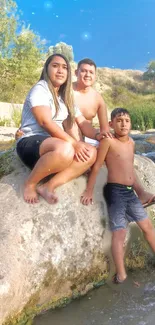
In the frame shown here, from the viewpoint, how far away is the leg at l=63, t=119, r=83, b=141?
4.04 m

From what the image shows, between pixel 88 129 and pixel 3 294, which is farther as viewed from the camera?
pixel 88 129

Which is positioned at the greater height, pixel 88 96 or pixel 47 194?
pixel 88 96

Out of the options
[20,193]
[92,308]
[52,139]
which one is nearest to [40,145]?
[52,139]

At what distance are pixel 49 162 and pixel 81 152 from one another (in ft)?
1.03

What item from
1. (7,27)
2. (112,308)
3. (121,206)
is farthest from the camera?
(7,27)

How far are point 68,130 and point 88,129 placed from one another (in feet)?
0.71

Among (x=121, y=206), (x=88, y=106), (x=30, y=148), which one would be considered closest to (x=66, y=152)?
(x=30, y=148)

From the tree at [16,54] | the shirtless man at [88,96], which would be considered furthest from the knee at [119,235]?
the tree at [16,54]

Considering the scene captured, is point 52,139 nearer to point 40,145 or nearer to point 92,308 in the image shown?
point 40,145

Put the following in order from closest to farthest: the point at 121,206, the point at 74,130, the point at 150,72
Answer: the point at 121,206 → the point at 74,130 → the point at 150,72

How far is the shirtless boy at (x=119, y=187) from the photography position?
378 centimetres

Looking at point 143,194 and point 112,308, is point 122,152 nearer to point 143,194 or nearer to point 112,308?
point 143,194

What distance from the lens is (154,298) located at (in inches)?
135

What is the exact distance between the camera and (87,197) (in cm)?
379
